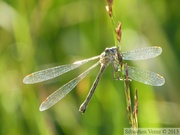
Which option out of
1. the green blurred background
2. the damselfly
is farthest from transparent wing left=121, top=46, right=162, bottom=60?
the green blurred background

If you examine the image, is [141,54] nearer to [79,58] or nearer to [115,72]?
[115,72]

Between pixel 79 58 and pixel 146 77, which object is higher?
pixel 79 58

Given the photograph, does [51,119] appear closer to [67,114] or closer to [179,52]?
[67,114]

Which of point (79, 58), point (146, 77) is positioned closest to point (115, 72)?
point (146, 77)

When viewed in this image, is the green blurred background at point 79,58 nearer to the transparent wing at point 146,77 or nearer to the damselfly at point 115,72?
the damselfly at point 115,72

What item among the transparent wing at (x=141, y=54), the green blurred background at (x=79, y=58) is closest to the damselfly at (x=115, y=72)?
the transparent wing at (x=141, y=54)

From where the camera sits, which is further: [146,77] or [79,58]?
[79,58]

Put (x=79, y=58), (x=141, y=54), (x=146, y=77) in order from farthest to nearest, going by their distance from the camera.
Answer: (x=79, y=58) < (x=141, y=54) < (x=146, y=77)

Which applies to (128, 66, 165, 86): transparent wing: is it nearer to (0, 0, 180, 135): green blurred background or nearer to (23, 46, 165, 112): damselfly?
(23, 46, 165, 112): damselfly
